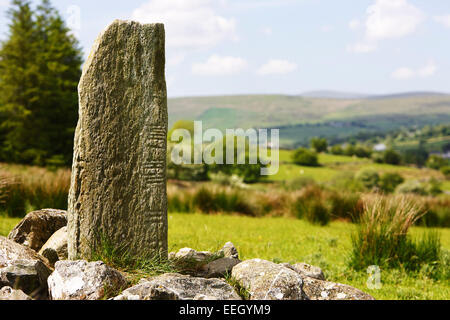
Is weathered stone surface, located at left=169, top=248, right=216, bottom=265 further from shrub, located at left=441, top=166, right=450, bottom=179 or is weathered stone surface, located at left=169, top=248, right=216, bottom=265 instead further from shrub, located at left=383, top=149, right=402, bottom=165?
shrub, located at left=441, top=166, right=450, bottom=179

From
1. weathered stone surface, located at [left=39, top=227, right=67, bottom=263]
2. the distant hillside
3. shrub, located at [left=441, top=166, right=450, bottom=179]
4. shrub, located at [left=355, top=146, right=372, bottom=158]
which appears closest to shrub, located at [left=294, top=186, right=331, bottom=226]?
weathered stone surface, located at [left=39, top=227, right=67, bottom=263]

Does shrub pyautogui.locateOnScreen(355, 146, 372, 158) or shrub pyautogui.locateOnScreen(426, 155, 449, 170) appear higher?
shrub pyautogui.locateOnScreen(355, 146, 372, 158)

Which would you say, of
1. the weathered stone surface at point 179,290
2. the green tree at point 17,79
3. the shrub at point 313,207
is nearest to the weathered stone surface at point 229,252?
the weathered stone surface at point 179,290

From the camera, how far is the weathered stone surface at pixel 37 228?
5.57m

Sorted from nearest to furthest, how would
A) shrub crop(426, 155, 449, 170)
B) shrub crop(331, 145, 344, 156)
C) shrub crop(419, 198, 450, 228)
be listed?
shrub crop(419, 198, 450, 228) < shrub crop(331, 145, 344, 156) < shrub crop(426, 155, 449, 170)

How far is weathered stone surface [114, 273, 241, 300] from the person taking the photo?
3.57m

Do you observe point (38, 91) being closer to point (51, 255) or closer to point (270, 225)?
point (270, 225)

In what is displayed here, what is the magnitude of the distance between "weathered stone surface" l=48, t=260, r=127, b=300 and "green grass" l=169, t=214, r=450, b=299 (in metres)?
1.69

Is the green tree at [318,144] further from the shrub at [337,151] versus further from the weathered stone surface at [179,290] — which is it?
the weathered stone surface at [179,290]

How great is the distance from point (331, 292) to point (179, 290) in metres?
1.57

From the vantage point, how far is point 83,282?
3762mm

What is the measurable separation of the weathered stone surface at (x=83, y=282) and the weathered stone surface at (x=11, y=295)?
0.28 meters

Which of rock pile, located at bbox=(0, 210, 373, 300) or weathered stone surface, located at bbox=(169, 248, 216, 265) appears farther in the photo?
weathered stone surface, located at bbox=(169, 248, 216, 265)
